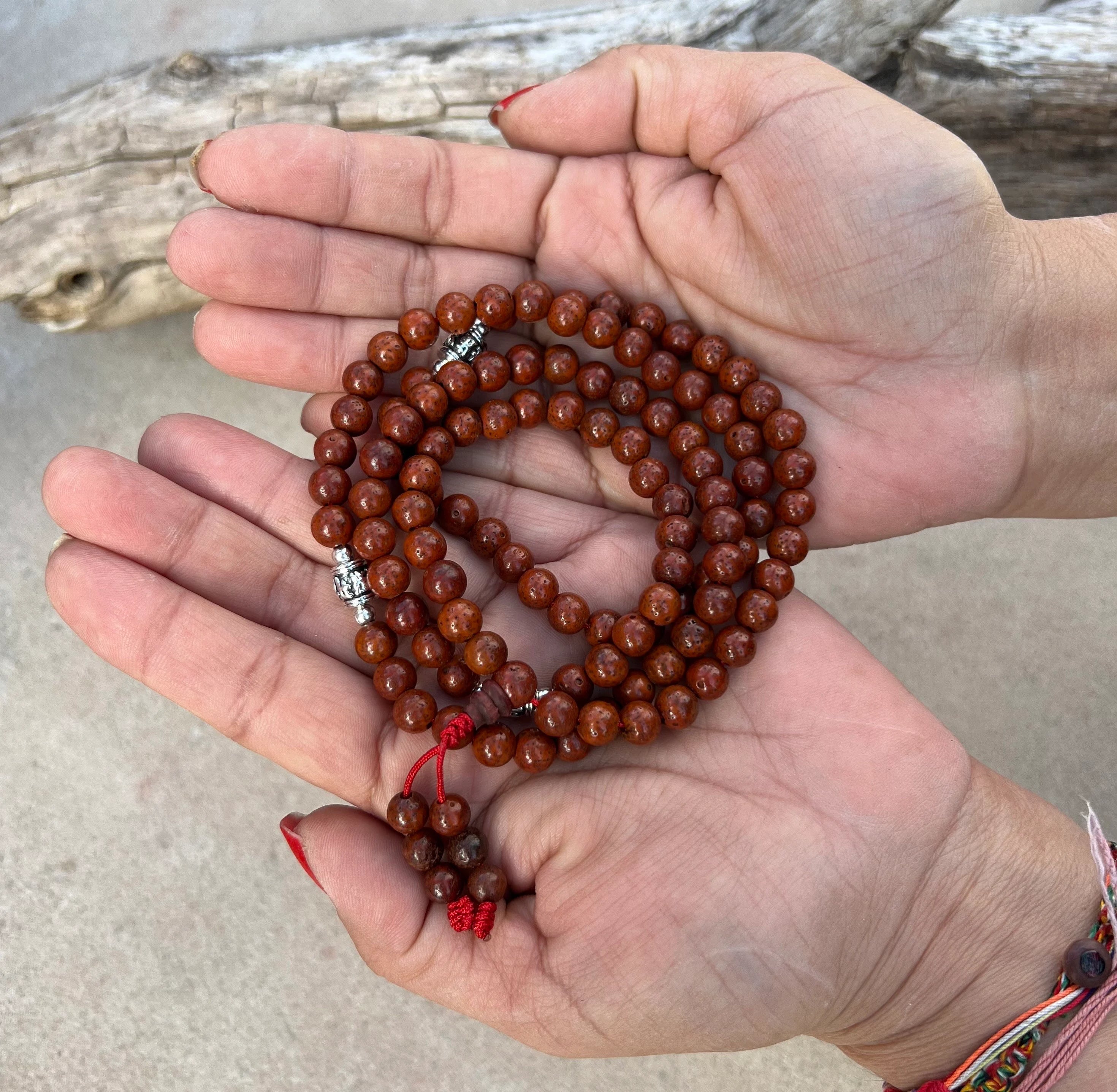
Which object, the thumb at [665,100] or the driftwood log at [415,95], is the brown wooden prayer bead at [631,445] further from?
the driftwood log at [415,95]

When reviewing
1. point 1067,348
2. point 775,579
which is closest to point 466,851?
point 775,579

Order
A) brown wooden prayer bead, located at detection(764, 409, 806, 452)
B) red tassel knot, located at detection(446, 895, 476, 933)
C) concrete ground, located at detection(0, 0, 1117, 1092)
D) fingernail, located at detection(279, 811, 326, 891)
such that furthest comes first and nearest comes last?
concrete ground, located at detection(0, 0, 1117, 1092) → brown wooden prayer bead, located at detection(764, 409, 806, 452) → fingernail, located at detection(279, 811, 326, 891) → red tassel knot, located at detection(446, 895, 476, 933)

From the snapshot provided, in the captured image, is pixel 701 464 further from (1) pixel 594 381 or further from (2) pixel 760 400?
(1) pixel 594 381

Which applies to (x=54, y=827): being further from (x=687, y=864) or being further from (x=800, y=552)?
(x=800, y=552)

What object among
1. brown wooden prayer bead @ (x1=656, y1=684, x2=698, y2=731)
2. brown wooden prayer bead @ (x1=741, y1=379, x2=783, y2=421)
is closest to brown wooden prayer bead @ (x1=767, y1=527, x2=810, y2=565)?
brown wooden prayer bead @ (x1=741, y1=379, x2=783, y2=421)

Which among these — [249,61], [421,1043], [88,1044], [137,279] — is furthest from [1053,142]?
[88,1044]

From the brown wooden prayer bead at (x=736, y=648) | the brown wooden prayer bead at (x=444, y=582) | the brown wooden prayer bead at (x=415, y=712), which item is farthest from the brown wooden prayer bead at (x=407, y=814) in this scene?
the brown wooden prayer bead at (x=736, y=648)

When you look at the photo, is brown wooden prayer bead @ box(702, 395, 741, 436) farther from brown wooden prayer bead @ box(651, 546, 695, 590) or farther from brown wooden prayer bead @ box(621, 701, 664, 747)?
brown wooden prayer bead @ box(621, 701, 664, 747)
